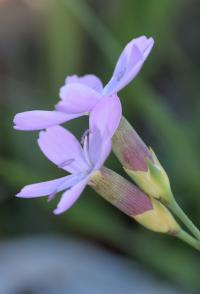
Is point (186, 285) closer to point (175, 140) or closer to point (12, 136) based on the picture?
point (175, 140)

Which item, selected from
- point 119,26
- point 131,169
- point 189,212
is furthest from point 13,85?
point 131,169

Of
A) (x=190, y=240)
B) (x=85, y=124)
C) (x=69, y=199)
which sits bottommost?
(x=190, y=240)

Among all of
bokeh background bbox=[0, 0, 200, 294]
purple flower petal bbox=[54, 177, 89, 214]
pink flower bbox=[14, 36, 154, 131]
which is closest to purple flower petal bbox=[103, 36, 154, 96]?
pink flower bbox=[14, 36, 154, 131]

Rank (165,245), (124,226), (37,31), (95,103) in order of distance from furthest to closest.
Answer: (37,31) → (124,226) → (165,245) → (95,103)

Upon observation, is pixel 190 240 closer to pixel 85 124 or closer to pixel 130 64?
pixel 130 64

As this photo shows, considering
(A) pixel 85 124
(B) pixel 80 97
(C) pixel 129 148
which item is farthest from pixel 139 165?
(A) pixel 85 124

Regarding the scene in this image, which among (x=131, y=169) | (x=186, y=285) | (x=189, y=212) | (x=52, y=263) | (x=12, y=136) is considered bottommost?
(x=186, y=285)

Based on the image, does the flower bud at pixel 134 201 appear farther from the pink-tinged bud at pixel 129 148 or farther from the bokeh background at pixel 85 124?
the bokeh background at pixel 85 124
